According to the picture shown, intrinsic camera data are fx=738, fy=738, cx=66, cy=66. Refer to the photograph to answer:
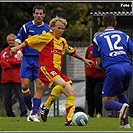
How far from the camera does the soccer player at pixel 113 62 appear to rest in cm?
1259

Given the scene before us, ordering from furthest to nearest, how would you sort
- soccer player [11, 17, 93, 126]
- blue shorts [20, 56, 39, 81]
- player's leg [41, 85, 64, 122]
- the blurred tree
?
1. the blurred tree
2. blue shorts [20, 56, 39, 81]
3. soccer player [11, 17, 93, 126]
4. player's leg [41, 85, 64, 122]

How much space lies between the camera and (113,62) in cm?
1262

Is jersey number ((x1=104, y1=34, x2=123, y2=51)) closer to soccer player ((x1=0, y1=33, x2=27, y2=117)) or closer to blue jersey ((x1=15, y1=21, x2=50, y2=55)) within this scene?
blue jersey ((x1=15, y1=21, x2=50, y2=55))

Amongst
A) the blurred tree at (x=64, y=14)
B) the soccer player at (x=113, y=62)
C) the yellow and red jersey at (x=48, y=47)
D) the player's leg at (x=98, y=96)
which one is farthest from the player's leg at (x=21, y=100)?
the blurred tree at (x=64, y=14)

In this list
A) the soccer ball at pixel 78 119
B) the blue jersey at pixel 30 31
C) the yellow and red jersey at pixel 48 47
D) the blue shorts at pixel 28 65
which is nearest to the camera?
the soccer ball at pixel 78 119

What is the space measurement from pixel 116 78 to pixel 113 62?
28 cm

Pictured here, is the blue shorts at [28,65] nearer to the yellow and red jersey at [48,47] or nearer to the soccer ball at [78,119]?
the yellow and red jersey at [48,47]

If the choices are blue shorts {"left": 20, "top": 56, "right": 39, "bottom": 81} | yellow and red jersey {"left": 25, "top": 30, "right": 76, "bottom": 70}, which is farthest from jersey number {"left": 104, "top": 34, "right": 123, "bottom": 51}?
blue shorts {"left": 20, "top": 56, "right": 39, "bottom": 81}

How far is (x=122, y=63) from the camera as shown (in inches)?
499

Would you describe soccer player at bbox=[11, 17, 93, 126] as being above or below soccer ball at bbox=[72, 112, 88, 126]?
above

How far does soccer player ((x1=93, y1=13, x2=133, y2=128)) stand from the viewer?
12586mm

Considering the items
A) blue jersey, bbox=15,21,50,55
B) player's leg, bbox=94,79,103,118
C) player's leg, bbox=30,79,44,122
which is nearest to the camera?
player's leg, bbox=30,79,44,122

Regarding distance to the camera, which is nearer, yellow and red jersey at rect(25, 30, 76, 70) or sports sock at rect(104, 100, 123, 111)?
sports sock at rect(104, 100, 123, 111)

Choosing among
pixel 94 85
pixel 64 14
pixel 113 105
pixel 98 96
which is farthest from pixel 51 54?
pixel 64 14
